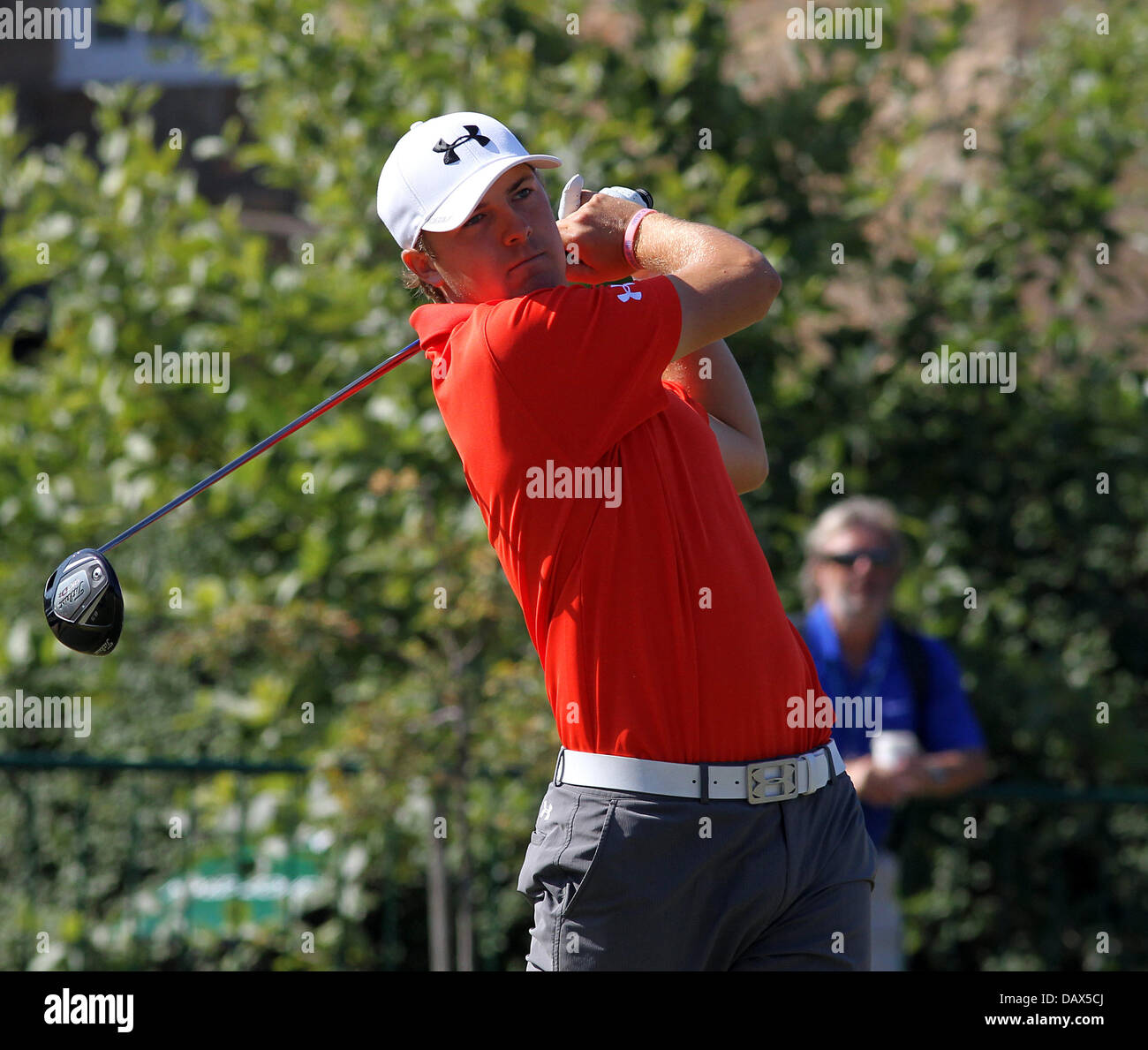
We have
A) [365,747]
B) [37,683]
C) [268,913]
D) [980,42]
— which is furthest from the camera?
[980,42]

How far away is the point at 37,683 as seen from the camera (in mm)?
6098

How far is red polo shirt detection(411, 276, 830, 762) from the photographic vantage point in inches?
84.8

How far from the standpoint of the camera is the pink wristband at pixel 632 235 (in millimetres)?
2402

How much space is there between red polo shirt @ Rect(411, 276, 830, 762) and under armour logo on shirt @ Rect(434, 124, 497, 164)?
0.86 feet

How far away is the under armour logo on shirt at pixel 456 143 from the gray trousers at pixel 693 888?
41.4 inches

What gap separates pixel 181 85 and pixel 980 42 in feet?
17.8

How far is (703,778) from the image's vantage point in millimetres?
2158

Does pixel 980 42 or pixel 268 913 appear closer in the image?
pixel 268 913

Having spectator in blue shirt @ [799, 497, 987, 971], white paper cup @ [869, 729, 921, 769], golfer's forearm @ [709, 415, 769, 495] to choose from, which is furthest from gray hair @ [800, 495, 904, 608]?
golfer's forearm @ [709, 415, 769, 495]

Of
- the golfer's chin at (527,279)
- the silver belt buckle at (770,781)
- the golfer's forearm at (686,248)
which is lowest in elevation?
the silver belt buckle at (770,781)

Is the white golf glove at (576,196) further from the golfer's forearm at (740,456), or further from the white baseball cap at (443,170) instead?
the golfer's forearm at (740,456)

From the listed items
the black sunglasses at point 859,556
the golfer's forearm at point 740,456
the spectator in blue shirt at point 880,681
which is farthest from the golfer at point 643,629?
the black sunglasses at point 859,556
